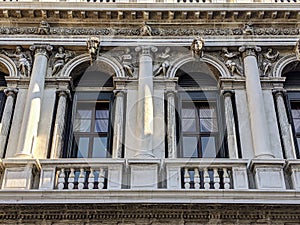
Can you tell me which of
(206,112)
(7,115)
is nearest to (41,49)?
(7,115)

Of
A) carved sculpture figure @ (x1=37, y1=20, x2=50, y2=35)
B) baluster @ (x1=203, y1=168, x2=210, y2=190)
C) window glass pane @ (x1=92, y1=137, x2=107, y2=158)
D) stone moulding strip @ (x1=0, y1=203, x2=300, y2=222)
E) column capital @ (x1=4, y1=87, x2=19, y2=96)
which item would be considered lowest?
stone moulding strip @ (x1=0, y1=203, x2=300, y2=222)

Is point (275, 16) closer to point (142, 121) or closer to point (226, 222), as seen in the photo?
point (142, 121)

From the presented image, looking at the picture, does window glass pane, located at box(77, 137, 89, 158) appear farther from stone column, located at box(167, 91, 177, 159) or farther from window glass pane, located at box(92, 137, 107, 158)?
stone column, located at box(167, 91, 177, 159)

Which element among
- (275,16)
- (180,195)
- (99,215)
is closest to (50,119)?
(99,215)

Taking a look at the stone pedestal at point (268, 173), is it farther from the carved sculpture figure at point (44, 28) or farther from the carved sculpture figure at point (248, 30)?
the carved sculpture figure at point (44, 28)

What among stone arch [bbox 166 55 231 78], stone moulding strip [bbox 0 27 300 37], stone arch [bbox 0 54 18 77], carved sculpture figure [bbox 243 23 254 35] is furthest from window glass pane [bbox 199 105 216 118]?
stone arch [bbox 0 54 18 77]

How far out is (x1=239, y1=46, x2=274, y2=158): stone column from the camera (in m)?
9.92

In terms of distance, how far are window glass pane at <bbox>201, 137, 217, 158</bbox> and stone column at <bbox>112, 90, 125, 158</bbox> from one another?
1848 millimetres

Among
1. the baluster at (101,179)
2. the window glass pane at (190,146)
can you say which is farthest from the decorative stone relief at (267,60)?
the baluster at (101,179)

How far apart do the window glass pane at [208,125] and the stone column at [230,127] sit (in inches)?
15.2

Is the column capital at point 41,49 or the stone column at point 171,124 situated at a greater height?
the column capital at point 41,49

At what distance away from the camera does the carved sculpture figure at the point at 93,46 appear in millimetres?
11555

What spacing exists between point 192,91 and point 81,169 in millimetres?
3637

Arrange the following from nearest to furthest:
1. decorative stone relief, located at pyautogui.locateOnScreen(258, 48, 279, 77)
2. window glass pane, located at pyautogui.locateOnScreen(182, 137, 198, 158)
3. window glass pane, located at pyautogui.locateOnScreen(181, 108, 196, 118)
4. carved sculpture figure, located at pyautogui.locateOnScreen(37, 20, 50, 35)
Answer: window glass pane, located at pyautogui.locateOnScreen(182, 137, 198, 158)
window glass pane, located at pyautogui.locateOnScreen(181, 108, 196, 118)
decorative stone relief, located at pyautogui.locateOnScreen(258, 48, 279, 77)
carved sculpture figure, located at pyautogui.locateOnScreen(37, 20, 50, 35)
